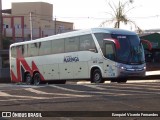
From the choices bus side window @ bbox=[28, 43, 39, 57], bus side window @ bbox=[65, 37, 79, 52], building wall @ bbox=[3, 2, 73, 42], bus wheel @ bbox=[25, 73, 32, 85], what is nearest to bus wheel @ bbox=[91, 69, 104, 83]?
bus side window @ bbox=[65, 37, 79, 52]

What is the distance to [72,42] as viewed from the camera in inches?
1059

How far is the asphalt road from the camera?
36.0ft

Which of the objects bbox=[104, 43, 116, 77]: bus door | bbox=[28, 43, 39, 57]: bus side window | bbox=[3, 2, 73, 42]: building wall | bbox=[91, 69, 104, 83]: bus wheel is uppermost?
bbox=[3, 2, 73, 42]: building wall

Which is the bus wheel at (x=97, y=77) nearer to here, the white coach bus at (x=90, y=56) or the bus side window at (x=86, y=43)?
the white coach bus at (x=90, y=56)

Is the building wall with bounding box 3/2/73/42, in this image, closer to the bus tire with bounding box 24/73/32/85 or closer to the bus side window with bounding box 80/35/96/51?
the bus tire with bounding box 24/73/32/85

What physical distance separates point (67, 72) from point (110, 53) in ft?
14.7

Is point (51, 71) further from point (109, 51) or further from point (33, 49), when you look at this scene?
point (109, 51)

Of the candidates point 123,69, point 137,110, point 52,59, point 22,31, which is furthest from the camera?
point 22,31

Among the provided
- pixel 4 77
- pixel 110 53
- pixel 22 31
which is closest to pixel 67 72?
pixel 110 53

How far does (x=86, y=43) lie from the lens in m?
25.5

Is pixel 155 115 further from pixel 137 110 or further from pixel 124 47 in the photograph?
pixel 124 47

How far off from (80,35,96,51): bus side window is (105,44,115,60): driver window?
0.91 metres

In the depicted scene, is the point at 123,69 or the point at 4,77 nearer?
the point at 123,69

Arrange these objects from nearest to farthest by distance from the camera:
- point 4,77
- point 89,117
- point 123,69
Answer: point 89,117 → point 123,69 → point 4,77
